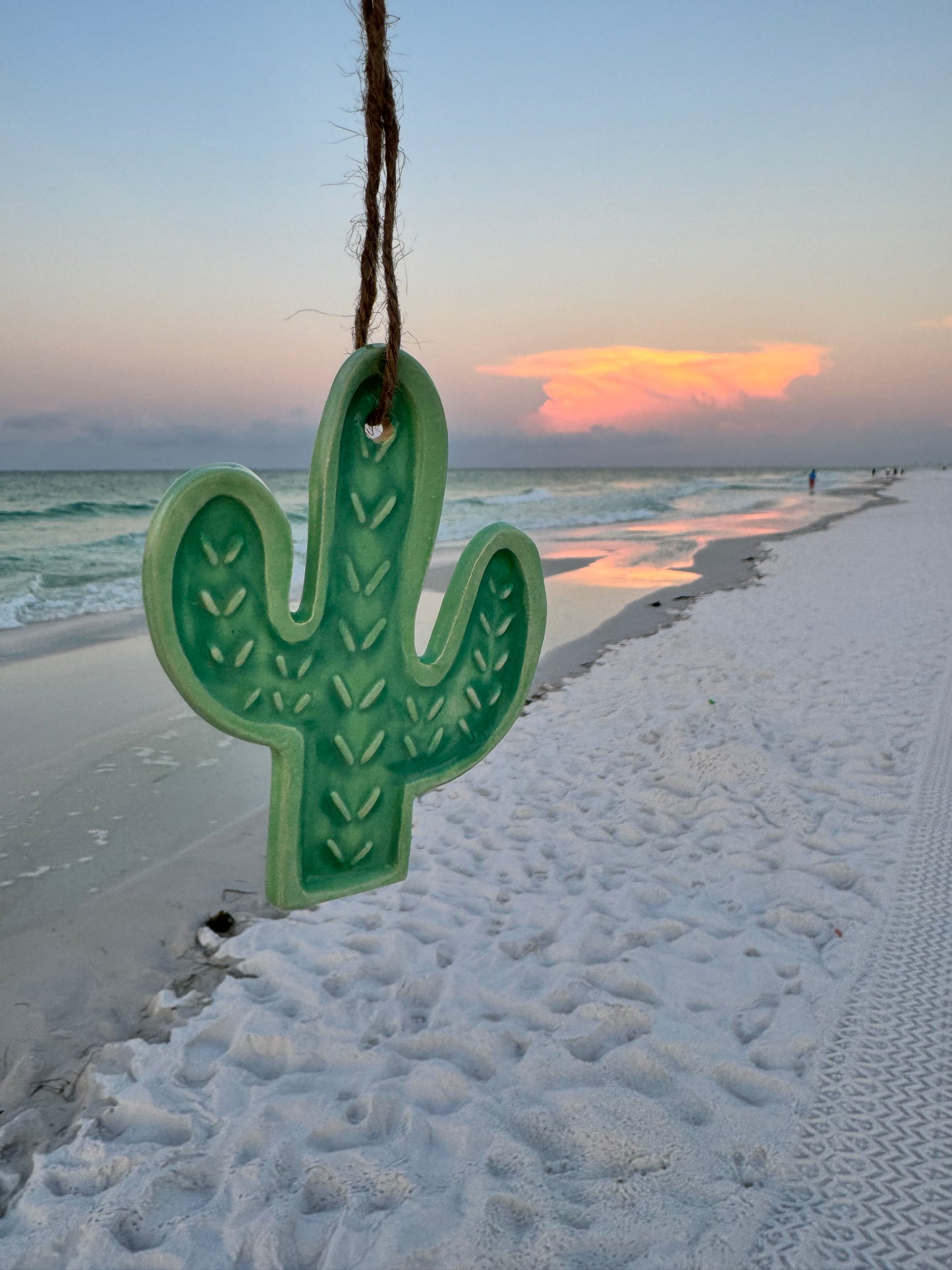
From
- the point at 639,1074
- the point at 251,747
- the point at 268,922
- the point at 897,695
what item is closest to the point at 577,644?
the point at 897,695

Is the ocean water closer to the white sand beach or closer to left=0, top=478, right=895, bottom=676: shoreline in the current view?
left=0, top=478, right=895, bottom=676: shoreline

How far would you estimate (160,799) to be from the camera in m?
3.92

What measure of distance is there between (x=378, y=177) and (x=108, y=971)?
239cm

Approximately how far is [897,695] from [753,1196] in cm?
390

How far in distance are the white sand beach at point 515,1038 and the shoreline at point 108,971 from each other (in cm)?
2

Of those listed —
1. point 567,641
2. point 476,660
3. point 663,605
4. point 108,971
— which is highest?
point 476,660

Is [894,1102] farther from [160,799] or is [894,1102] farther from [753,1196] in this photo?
[160,799]

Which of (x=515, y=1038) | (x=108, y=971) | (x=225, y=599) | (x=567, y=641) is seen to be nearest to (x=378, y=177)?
(x=225, y=599)

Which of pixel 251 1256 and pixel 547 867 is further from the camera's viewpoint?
pixel 547 867

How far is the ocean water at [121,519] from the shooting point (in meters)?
10.4

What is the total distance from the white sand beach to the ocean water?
149 inches

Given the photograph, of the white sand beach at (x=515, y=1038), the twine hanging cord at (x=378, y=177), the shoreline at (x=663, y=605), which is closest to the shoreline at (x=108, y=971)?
the white sand beach at (x=515, y=1038)

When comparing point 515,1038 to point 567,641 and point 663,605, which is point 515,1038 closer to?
point 567,641

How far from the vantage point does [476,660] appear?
1.81 m
